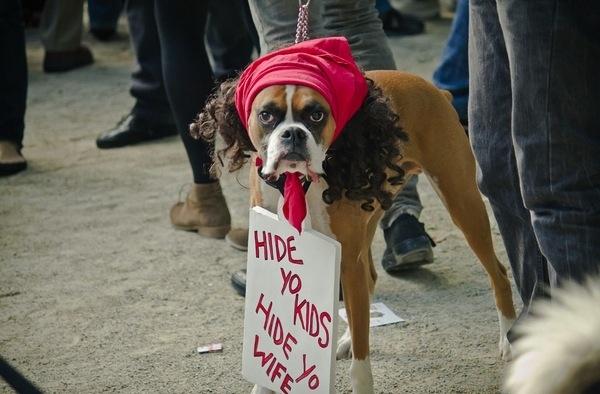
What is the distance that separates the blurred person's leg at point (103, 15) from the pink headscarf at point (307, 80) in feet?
18.7

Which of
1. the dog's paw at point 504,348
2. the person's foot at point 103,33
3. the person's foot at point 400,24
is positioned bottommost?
the person's foot at point 103,33

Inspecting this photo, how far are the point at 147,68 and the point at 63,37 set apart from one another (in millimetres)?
1815

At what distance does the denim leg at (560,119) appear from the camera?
6.97 feet

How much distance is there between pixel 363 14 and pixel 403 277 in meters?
0.96

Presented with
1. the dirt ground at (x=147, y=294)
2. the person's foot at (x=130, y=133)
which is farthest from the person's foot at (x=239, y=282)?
the person's foot at (x=130, y=133)

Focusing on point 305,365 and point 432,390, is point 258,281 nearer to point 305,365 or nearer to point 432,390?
point 305,365

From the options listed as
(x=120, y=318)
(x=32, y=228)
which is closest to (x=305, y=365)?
(x=120, y=318)

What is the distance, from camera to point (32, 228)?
4352 mm

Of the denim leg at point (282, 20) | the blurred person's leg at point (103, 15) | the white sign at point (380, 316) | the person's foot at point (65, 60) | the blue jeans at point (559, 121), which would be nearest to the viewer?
the blue jeans at point (559, 121)

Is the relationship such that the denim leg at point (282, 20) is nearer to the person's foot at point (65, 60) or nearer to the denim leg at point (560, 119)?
the denim leg at point (560, 119)

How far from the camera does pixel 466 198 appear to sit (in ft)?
9.77

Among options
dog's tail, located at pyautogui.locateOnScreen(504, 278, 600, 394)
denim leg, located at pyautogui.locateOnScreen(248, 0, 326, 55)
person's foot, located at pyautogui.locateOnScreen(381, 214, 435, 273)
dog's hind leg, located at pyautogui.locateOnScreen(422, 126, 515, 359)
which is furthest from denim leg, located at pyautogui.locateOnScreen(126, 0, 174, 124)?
dog's tail, located at pyautogui.locateOnScreen(504, 278, 600, 394)

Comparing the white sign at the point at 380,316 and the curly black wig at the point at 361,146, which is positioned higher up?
the curly black wig at the point at 361,146

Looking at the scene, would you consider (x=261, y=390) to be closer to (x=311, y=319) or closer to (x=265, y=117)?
(x=311, y=319)
